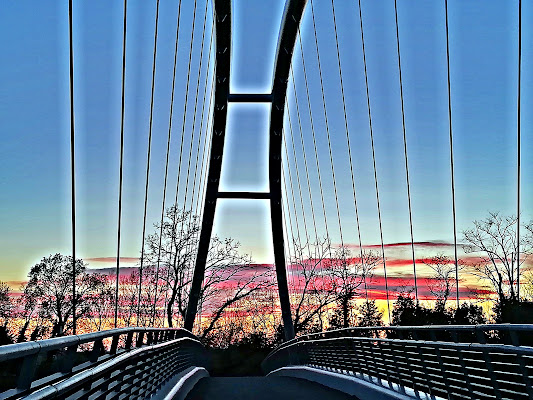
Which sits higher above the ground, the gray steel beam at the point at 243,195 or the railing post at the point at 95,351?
the gray steel beam at the point at 243,195

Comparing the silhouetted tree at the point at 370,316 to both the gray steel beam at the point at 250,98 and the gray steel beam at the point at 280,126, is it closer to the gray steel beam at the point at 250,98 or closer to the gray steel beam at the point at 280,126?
the gray steel beam at the point at 280,126

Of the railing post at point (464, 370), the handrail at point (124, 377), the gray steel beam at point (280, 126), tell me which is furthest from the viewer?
the gray steel beam at point (280, 126)

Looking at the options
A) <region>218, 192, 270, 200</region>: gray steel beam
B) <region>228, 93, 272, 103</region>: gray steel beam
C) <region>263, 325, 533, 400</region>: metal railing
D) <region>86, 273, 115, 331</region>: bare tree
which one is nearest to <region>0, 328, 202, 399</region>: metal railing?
<region>263, 325, 533, 400</region>: metal railing

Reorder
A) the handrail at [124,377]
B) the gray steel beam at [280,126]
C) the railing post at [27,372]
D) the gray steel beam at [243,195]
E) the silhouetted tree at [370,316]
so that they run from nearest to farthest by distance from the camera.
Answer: the railing post at [27,372] < the handrail at [124,377] < the gray steel beam at [280,126] < the gray steel beam at [243,195] < the silhouetted tree at [370,316]

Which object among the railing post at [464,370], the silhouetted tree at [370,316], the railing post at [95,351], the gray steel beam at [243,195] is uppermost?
the gray steel beam at [243,195]

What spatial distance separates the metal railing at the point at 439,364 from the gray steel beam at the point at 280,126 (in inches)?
308

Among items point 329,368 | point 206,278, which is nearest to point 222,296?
point 206,278

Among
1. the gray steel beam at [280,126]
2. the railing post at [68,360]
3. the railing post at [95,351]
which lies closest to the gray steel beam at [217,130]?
the gray steel beam at [280,126]

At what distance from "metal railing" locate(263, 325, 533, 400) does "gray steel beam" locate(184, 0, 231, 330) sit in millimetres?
8132

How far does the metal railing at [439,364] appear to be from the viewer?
6.00 m

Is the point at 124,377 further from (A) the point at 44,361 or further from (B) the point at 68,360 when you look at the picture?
(A) the point at 44,361

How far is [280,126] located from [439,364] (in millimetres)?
16848

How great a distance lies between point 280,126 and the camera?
953 inches

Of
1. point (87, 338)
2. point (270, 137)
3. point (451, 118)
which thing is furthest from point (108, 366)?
point (270, 137)
